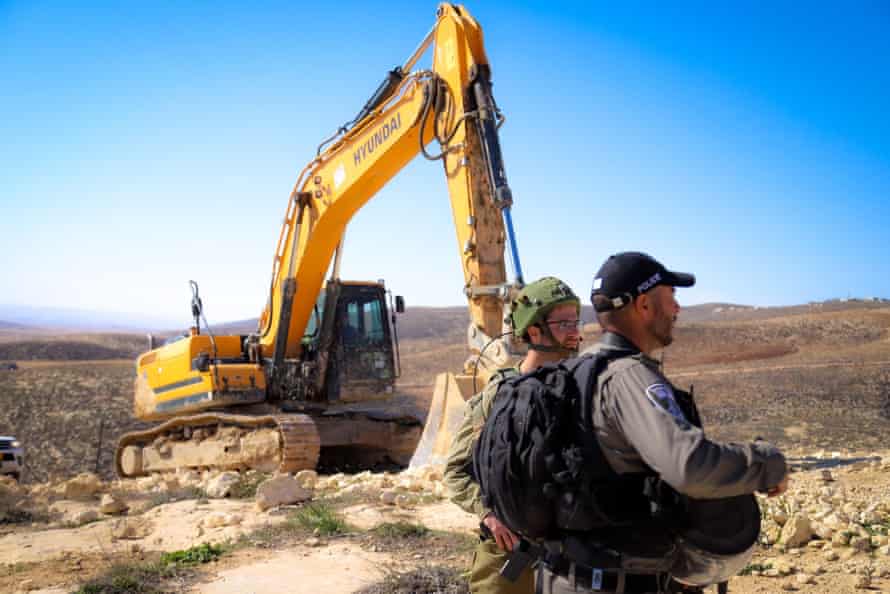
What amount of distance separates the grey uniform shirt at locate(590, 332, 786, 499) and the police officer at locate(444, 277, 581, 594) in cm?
96

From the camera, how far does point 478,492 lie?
3.17m

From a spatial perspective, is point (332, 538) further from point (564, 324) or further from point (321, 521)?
point (564, 324)

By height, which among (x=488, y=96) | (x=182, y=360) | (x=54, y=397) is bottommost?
(x=54, y=397)

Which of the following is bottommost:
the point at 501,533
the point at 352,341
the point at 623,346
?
the point at 501,533

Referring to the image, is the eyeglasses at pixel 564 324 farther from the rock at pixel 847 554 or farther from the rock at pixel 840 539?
the rock at pixel 840 539

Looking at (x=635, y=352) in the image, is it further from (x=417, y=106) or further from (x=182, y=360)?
(x=182, y=360)

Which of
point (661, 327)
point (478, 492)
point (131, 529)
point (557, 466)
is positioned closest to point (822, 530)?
point (478, 492)

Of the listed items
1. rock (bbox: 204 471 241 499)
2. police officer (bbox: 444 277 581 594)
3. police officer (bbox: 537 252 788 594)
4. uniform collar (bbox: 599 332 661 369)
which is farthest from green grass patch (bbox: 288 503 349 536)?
uniform collar (bbox: 599 332 661 369)

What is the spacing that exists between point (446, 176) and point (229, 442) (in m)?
5.50

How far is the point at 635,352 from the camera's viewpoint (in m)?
2.26

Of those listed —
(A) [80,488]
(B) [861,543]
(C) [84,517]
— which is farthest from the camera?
(A) [80,488]

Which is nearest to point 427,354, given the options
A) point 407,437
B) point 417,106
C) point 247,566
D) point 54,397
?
point 54,397

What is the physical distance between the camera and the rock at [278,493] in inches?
309

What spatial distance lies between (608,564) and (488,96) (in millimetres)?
6485
